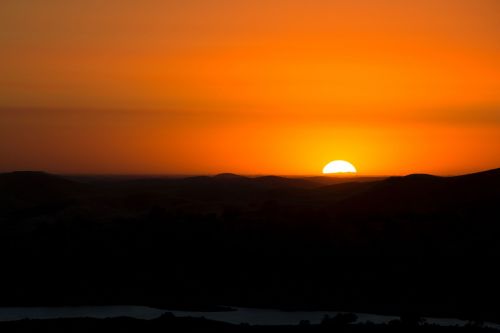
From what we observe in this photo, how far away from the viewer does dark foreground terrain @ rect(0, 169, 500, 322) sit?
40281 millimetres

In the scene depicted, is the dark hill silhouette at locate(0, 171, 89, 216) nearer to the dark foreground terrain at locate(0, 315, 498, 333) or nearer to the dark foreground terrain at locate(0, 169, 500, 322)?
the dark foreground terrain at locate(0, 169, 500, 322)

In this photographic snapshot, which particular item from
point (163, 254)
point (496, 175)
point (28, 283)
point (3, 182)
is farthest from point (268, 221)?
point (3, 182)

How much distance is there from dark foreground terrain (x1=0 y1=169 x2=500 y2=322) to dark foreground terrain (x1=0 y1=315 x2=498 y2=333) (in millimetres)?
6924

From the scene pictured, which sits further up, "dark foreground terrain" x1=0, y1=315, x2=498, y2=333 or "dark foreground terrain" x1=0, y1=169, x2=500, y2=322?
"dark foreground terrain" x1=0, y1=169, x2=500, y2=322

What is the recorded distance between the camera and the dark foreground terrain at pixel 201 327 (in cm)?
2980

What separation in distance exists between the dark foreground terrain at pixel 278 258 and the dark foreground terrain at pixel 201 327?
6924 millimetres

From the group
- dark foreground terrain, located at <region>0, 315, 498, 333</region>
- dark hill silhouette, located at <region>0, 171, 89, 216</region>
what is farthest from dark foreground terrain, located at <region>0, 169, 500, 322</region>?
dark hill silhouette, located at <region>0, 171, 89, 216</region>

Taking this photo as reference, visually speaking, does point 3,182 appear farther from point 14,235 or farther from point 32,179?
point 14,235

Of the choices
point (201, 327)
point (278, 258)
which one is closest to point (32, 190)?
point (278, 258)

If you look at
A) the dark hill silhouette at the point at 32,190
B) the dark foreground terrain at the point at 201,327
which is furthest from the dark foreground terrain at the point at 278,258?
the dark hill silhouette at the point at 32,190

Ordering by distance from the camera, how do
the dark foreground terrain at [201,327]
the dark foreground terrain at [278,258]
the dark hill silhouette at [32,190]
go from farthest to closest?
the dark hill silhouette at [32,190]
the dark foreground terrain at [278,258]
the dark foreground terrain at [201,327]

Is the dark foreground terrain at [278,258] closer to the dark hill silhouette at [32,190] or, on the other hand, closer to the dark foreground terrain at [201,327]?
the dark foreground terrain at [201,327]

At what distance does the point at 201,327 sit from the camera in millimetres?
30312

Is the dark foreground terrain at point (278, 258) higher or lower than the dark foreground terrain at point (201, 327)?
higher
